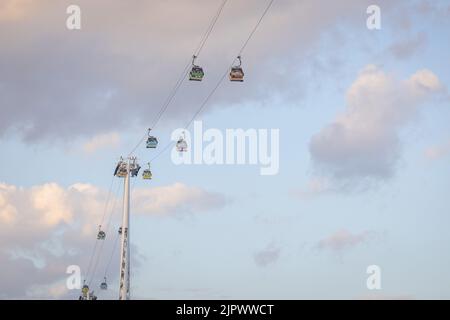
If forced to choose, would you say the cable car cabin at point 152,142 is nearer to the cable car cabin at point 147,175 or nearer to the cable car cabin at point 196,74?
the cable car cabin at point 147,175

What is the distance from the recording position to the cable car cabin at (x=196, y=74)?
32375mm

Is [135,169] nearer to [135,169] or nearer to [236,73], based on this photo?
[135,169]

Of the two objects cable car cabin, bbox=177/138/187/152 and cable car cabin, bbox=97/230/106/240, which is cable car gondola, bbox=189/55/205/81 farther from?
cable car cabin, bbox=97/230/106/240

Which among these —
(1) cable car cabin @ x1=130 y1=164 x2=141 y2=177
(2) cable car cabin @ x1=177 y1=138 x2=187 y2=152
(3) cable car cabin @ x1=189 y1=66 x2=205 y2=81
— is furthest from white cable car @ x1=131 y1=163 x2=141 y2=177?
(3) cable car cabin @ x1=189 y1=66 x2=205 y2=81

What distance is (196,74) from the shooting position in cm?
3247

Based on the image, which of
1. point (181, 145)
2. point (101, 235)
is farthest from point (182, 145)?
point (101, 235)

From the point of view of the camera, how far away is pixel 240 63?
30625mm

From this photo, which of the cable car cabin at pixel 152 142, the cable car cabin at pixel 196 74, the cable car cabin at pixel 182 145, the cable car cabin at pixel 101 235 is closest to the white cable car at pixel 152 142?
the cable car cabin at pixel 152 142

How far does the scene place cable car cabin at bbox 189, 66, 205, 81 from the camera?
32.4 metres
